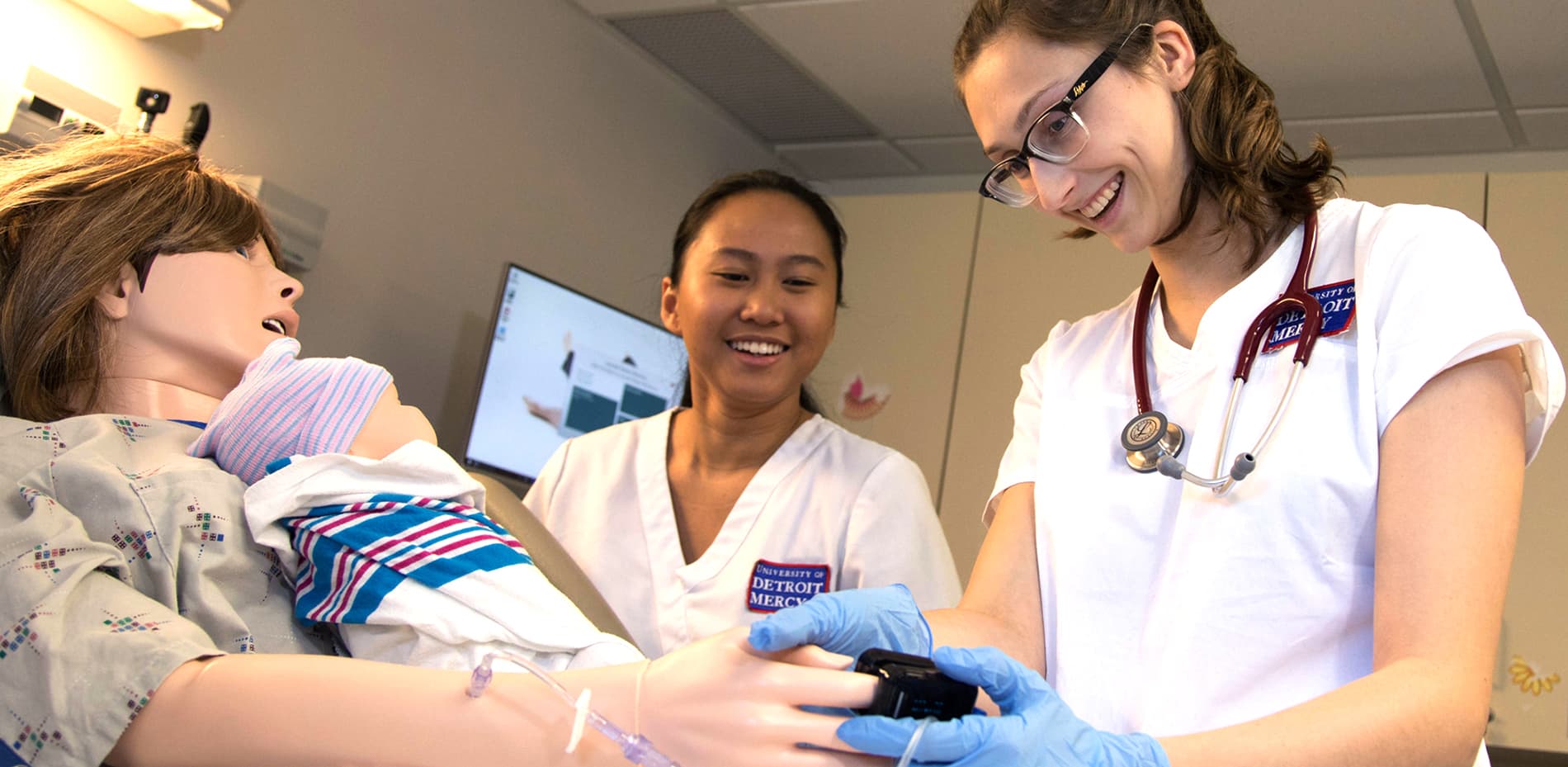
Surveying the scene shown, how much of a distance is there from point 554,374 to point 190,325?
1800 mm

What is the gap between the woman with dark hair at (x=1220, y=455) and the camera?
0.91 m

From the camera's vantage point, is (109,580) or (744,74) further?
(744,74)

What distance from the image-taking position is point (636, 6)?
Result: 3.47 metres

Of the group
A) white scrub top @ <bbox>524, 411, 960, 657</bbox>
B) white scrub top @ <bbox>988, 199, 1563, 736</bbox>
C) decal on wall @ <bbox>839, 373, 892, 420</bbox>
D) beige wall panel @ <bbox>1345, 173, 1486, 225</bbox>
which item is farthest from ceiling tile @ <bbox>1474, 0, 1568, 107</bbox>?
white scrub top @ <bbox>988, 199, 1563, 736</bbox>

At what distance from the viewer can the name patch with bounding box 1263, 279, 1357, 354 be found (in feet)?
3.79

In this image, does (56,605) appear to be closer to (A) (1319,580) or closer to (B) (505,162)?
(A) (1319,580)

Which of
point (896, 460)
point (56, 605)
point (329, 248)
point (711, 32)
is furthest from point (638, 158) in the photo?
point (56, 605)

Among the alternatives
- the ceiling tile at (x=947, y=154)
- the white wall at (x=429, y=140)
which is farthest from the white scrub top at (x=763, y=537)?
the ceiling tile at (x=947, y=154)

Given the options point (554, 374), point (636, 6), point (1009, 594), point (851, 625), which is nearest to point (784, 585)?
point (1009, 594)

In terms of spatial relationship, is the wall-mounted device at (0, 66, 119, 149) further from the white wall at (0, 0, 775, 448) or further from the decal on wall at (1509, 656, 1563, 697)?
the decal on wall at (1509, 656, 1563, 697)

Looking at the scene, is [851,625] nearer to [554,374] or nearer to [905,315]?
[554,374]

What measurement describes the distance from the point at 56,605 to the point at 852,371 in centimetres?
265

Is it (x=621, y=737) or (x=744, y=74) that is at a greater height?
(x=744, y=74)

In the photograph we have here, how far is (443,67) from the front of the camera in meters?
3.20
